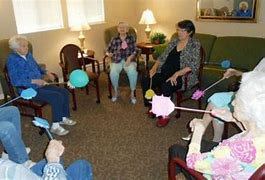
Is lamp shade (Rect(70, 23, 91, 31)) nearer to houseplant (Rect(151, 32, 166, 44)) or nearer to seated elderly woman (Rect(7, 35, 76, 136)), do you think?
houseplant (Rect(151, 32, 166, 44))

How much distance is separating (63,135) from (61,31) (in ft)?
7.31

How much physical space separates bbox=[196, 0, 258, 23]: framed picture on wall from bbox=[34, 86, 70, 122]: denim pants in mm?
2812

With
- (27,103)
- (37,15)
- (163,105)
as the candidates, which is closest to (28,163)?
(27,103)

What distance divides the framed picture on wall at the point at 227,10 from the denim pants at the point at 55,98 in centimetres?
281

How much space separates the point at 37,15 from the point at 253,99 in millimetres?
3879

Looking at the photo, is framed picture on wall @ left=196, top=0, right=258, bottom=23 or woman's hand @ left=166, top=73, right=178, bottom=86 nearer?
woman's hand @ left=166, top=73, right=178, bottom=86

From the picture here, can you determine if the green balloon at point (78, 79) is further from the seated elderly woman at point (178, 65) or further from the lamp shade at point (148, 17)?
the lamp shade at point (148, 17)

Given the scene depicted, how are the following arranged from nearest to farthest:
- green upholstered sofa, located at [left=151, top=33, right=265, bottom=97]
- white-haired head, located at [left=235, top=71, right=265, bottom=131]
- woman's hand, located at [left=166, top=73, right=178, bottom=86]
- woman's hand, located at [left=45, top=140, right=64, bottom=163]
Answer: white-haired head, located at [left=235, top=71, right=265, bottom=131]
woman's hand, located at [left=45, top=140, right=64, bottom=163]
woman's hand, located at [left=166, top=73, right=178, bottom=86]
green upholstered sofa, located at [left=151, top=33, right=265, bottom=97]

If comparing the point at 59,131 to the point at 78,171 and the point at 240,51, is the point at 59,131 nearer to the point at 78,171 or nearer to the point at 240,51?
the point at 78,171

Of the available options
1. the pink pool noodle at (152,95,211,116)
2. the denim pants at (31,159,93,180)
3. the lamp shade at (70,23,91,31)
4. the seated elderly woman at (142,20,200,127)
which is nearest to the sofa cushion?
the seated elderly woman at (142,20,200,127)

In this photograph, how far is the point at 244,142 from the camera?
1.28 metres

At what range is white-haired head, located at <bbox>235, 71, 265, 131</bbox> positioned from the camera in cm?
123

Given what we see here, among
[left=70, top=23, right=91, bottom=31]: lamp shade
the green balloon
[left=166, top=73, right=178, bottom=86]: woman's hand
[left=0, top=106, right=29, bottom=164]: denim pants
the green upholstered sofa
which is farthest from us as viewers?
[left=70, top=23, right=91, bottom=31]: lamp shade

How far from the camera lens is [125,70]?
3916 millimetres
